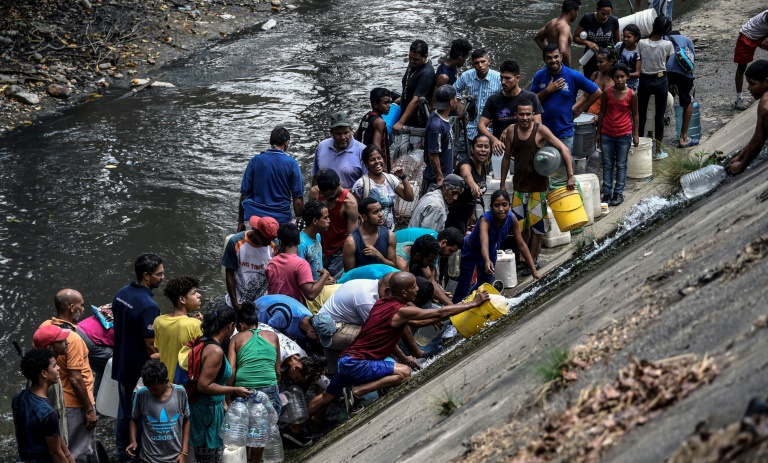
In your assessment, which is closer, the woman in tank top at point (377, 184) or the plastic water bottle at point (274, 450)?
the plastic water bottle at point (274, 450)

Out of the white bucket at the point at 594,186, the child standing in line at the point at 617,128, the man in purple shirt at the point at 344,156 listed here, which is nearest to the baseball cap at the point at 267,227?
the man in purple shirt at the point at 344,156

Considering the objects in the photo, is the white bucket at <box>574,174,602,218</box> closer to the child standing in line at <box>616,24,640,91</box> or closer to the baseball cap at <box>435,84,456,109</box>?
the baseball cap at <box>435,84,456,109</box>

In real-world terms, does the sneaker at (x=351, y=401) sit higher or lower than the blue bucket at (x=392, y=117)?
lower

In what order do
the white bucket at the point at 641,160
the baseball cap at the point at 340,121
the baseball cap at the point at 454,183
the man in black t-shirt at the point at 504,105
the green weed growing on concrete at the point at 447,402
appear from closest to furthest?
the green weed growing on concrete at the point at 447,402
the baseball cap at the point at 454,183
the baseball cap at the point at 340,121
the man in black t-shirt at the point at 504,105
the white bucket at the point at 641,160

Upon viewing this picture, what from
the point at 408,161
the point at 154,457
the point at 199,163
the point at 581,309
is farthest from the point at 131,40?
the point at 581,309

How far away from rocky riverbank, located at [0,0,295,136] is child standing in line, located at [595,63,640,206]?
9.17m

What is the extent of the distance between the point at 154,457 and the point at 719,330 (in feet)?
14.2

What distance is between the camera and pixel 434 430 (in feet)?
17.5

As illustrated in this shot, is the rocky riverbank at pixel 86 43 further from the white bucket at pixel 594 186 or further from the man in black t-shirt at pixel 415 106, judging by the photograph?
the white bucket at pixel 594 186

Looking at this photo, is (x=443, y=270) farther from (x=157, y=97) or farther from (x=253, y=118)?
(x=157, y=97)

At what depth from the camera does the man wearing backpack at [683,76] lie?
12023mm

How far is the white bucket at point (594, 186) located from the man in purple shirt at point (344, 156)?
2471mm

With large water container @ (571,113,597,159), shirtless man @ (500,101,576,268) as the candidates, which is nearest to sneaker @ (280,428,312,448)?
shirtless man @ (500,101,576,268)

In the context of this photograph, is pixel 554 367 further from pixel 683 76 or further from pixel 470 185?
pixel 683 76
